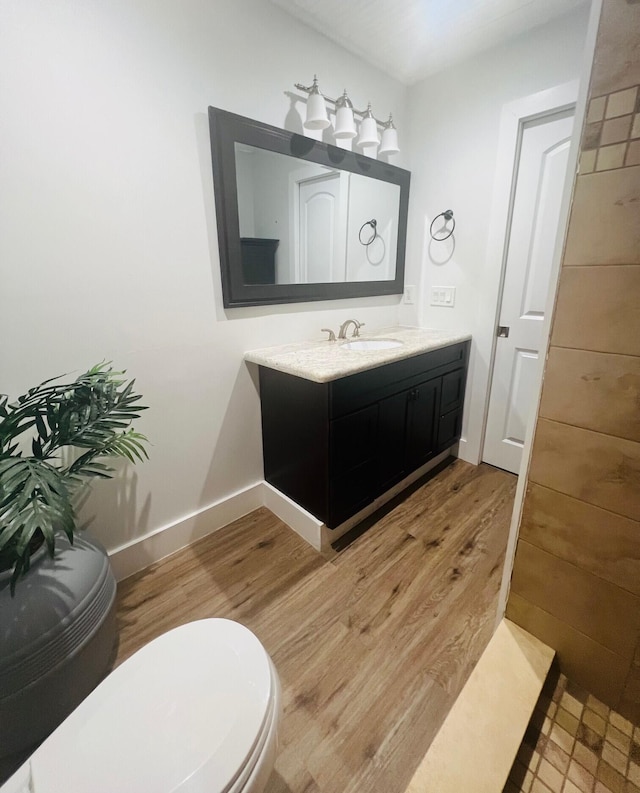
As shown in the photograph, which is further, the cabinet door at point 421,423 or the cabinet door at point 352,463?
the cabinet door at point 421,423

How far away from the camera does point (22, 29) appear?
1054 mm

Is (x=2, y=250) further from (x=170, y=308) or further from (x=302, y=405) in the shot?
(x=302, y=405)

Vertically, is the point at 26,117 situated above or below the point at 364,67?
below

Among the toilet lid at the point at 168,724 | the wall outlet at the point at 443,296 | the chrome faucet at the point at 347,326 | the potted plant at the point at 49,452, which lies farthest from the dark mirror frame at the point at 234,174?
the toilet lid at the point at 168,724

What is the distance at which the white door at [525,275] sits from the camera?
72.4 inches

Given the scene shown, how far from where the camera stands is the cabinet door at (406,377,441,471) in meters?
1.96

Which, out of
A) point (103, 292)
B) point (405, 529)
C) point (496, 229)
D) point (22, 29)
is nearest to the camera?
point (22, 29)

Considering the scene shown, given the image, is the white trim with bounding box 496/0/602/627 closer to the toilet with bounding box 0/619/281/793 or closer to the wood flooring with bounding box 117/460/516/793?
the wood flooring with bounding box 117/460/516/793

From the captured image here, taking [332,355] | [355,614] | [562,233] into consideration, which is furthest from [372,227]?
[355,614]

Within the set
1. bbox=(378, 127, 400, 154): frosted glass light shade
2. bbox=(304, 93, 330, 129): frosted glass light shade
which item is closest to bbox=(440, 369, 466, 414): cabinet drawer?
bbox=(378, 127, 400, 154): frosted glass light shade

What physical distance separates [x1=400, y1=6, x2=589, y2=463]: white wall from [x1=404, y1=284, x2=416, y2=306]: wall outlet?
0.03 metres

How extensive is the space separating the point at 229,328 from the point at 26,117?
0.92 metres

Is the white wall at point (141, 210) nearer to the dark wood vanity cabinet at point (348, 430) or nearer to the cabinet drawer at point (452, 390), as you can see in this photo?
the dark wood vanity cabinet at point (348, 430)

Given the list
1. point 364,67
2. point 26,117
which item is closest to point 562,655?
point 26,117
